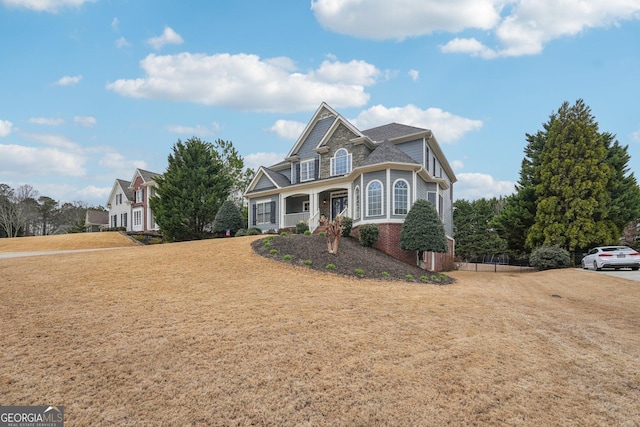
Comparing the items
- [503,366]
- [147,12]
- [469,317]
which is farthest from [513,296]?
[147,12]

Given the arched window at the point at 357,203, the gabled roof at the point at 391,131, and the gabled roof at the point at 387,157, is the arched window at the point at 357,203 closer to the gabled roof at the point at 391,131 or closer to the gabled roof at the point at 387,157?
the gabled roof at the point at 387,157

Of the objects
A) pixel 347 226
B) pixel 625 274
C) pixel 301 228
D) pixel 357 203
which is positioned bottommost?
pixel 625 274

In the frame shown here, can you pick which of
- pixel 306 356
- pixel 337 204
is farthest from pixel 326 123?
pixel 306 356

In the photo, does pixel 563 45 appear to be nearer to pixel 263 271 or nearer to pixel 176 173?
pixel 263 271

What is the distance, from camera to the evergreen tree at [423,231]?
1598 cm

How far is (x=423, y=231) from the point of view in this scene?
16062mm

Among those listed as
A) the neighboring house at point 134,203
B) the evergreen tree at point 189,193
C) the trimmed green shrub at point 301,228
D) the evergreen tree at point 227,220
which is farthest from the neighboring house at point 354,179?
the neighboring house at point 134,203

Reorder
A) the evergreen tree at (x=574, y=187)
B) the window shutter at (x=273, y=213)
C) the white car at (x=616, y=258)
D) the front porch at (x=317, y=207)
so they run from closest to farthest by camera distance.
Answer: the white car at (x=616, y=258)
the evergreen tree at (x=574, y=187)
the front porch at (x=317, y=207)
the window shutter at (x=273, y=213)

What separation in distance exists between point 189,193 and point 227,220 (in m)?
4.09

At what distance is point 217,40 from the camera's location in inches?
574

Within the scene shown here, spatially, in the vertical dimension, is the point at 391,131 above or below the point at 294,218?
above

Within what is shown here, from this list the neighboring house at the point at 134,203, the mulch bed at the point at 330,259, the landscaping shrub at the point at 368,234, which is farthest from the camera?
the neighboring house at the point at 134,203

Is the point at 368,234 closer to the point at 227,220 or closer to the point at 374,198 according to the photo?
the point at 374,198

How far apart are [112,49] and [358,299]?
47.4ft
